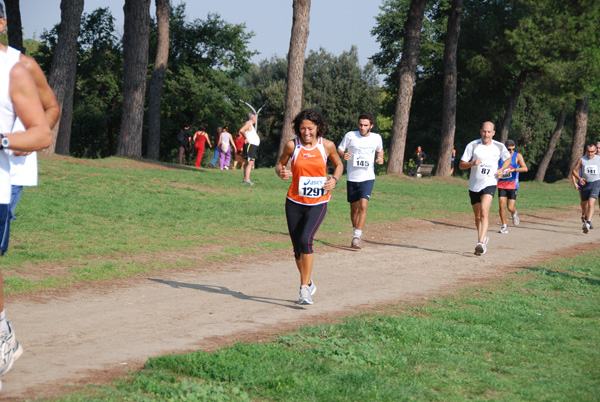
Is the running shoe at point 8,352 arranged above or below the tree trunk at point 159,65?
below

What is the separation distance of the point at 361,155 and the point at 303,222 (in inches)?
199

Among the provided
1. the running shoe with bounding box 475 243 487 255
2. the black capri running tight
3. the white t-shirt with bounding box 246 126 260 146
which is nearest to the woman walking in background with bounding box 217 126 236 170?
the white t-shirt with bounding box 246 126 260 146

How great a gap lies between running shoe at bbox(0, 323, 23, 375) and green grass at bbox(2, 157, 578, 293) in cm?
289

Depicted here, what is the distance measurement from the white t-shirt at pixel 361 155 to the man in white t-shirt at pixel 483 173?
59.5 inches

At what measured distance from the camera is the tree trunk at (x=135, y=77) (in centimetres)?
2434

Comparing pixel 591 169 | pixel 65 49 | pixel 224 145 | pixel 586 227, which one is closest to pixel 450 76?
pixel 224 145

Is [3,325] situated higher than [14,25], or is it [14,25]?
[14,25]

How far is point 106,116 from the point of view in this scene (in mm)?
43625

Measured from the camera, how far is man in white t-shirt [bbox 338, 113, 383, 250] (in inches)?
487

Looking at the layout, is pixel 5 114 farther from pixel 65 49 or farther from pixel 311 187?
pixel 65 49

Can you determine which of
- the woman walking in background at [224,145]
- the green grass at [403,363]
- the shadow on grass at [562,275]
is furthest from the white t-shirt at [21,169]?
the woman walking in background at [224,145]

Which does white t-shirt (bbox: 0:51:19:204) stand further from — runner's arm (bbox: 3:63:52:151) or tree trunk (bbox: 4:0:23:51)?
tree trunk (bbox: 4:0:23:51)

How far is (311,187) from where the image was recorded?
7598 millimetres

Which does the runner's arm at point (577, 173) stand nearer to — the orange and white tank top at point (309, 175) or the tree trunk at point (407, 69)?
the orange and white tank top at point (309, 175)
